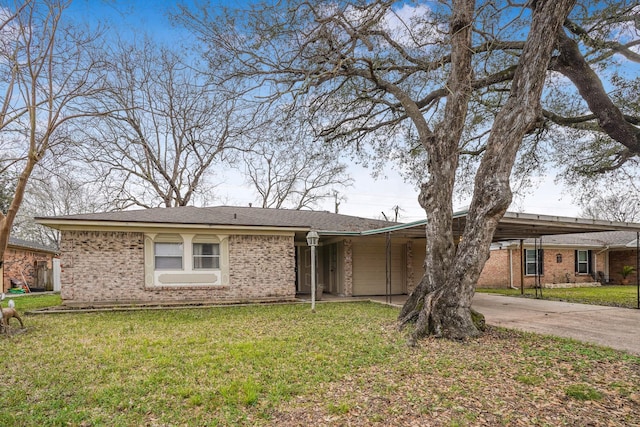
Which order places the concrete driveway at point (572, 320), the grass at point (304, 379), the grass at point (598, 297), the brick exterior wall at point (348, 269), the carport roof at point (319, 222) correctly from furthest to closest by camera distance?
1. the brick exterior wall at point (348, 269)
2. the grass at point (598, 297)
3. the carport roof at point (319, 222)
4. the concrete driveway at point (572, 320)
5. the grass at point (304, 379)

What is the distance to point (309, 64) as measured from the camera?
29.7ft

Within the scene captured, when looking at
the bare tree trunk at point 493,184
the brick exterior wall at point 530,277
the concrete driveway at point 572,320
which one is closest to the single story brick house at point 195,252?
the concrete driveway at point 572,320

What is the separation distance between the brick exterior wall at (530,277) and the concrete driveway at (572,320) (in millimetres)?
7293

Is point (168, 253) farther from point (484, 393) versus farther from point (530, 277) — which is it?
point (530, 277)

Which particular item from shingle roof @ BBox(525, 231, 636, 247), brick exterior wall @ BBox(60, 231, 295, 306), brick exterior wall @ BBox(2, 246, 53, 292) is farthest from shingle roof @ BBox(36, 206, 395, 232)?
shingle roof @ BBox(525, 231, 636, 247)

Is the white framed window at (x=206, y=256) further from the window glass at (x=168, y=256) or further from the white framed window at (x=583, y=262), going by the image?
the white framed window at (x=583, y=262)

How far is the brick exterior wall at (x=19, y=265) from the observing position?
18.0 meters

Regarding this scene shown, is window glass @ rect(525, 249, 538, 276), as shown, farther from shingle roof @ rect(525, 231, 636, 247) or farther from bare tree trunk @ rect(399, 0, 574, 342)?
bare tree trunk @ rect(399, 0, 574, 342)

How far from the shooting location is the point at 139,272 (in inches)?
459

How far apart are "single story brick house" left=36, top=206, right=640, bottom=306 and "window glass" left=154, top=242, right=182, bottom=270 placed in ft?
0.10

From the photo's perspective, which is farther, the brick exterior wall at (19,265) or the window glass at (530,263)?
the window glass at (530,263)

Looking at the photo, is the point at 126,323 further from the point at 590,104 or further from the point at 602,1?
the point at 602,1

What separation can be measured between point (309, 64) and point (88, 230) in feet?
26.4

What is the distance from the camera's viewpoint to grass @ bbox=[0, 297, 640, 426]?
3.75m
